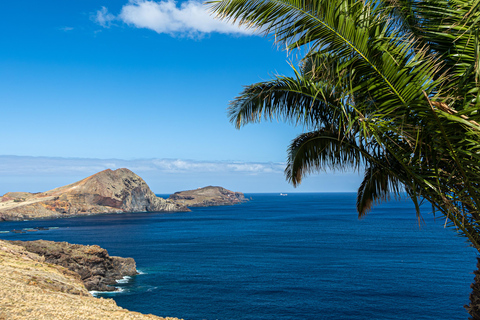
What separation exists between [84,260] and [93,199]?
452 feet

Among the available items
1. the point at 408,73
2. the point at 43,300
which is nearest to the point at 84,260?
the point at 43,300

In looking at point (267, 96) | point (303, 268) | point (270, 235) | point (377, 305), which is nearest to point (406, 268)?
point (303, 268)

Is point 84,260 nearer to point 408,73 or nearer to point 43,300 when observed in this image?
point 43,300

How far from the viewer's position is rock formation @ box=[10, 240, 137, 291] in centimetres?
3403

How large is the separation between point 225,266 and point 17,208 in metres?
124

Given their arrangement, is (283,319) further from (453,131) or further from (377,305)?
(453,131)

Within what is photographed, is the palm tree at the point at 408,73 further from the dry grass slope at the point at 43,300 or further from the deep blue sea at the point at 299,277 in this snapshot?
the deep blue sea at the point at 299,277


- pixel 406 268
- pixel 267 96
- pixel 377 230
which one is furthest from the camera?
pixel 377 230

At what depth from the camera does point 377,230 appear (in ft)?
303

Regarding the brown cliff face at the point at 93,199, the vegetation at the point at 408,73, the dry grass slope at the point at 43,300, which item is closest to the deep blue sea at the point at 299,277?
the vegetation at the point at 408,73

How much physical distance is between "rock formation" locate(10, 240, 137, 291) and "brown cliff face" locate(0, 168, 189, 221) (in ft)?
374

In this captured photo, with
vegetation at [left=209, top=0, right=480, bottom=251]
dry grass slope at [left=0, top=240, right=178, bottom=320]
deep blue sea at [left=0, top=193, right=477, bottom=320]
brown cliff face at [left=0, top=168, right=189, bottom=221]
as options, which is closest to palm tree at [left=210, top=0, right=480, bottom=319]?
vegetation at [left=209, top=0, right=480, bottom=251]

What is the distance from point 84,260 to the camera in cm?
3775

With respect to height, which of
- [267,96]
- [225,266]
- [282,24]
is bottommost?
[225,266]
